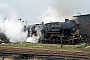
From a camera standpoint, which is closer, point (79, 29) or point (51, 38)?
point (79, 29)

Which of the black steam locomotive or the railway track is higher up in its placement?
the black steam locomotive

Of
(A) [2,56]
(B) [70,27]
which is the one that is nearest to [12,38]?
(B) [70,27]

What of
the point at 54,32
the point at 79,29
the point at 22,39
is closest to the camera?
the point at 79,29

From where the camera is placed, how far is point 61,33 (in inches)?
1270

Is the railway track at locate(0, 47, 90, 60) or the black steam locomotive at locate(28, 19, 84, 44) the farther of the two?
the black steam locomotive at locate(28, 19, 84, 44)

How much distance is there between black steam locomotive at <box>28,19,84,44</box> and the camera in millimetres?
30281

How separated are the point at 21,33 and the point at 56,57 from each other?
26785 millimetres

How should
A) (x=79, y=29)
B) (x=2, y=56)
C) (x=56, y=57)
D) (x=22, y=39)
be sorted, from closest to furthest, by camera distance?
(x=56, y=57), (x=2, y=56), (x=79, y=29), (x=22, y=39)

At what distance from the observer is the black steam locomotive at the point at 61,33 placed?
30281 mm

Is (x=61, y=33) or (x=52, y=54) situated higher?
(x=61, y=33)

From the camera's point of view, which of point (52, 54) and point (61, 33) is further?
point (61, 33)

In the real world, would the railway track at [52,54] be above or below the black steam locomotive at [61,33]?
below

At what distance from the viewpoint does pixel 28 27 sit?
39.8 meters

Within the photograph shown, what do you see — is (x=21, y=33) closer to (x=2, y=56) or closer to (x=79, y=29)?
(x=79, y=29)
